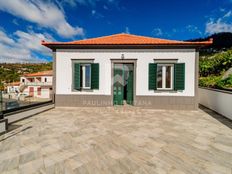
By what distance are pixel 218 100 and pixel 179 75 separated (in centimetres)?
208

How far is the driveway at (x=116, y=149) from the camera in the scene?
94.7 inches

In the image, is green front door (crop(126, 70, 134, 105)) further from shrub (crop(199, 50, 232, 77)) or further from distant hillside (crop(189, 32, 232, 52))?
distant hillside (crop(189, 32, 232, 52))

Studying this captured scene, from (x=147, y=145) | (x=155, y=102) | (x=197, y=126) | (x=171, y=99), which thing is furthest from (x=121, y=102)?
(x=147, y=145)

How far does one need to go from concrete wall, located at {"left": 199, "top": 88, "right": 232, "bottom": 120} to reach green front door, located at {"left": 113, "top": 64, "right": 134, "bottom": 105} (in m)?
4.12

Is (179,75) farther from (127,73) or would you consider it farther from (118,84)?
(118,84)

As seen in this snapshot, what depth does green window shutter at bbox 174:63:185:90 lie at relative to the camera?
24.0 feet

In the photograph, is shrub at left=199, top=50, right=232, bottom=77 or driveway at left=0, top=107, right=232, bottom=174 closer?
driveway at left=0, top=107, right=232, bottom=174

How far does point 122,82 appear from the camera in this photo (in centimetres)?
803

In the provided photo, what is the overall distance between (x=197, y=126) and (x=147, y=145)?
252cm

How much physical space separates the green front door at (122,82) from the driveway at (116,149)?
3.38 metres

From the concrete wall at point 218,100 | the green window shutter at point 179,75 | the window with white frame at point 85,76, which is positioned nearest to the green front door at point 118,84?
the window with white frame at point 85,76

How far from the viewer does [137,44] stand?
7445mm

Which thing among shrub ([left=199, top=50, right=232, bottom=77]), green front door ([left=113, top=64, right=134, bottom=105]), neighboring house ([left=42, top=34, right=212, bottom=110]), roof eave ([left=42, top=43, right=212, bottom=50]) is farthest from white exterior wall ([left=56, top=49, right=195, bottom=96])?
shrub ([left=199, top=50, right=232, bottom=77])

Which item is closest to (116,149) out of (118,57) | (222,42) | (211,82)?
(118,57)
